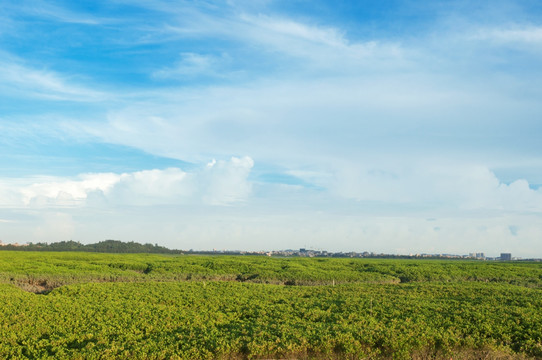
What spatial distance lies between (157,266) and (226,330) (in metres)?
44.3

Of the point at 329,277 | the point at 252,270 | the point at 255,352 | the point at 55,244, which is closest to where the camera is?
the point at 255,352

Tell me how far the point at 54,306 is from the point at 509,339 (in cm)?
2344

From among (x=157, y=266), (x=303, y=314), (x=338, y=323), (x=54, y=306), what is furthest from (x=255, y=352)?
(x=157, y=266)

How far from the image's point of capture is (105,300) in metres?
25.2

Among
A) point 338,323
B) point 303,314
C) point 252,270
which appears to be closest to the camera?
point 338,323

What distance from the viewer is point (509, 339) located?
16250mm

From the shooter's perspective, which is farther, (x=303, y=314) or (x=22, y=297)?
(x=22, y=297)

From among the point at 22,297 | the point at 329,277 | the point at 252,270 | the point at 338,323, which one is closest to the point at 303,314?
the point at 338,323

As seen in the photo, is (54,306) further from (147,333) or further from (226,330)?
(226,330)

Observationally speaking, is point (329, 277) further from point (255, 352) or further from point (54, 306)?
A: point (255, 352)

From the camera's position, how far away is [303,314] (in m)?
20.9

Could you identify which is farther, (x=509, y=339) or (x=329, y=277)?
(x=329, y=277)

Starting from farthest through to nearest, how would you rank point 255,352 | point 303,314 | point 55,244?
point 55,244
point 303,314
point 255,352

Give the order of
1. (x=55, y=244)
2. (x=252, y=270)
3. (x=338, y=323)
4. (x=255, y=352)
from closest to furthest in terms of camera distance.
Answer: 1. (x=255, y=352)
2. (x=338, y=323)
3. (x=252, y=270)
4. (x=55, y=244)
